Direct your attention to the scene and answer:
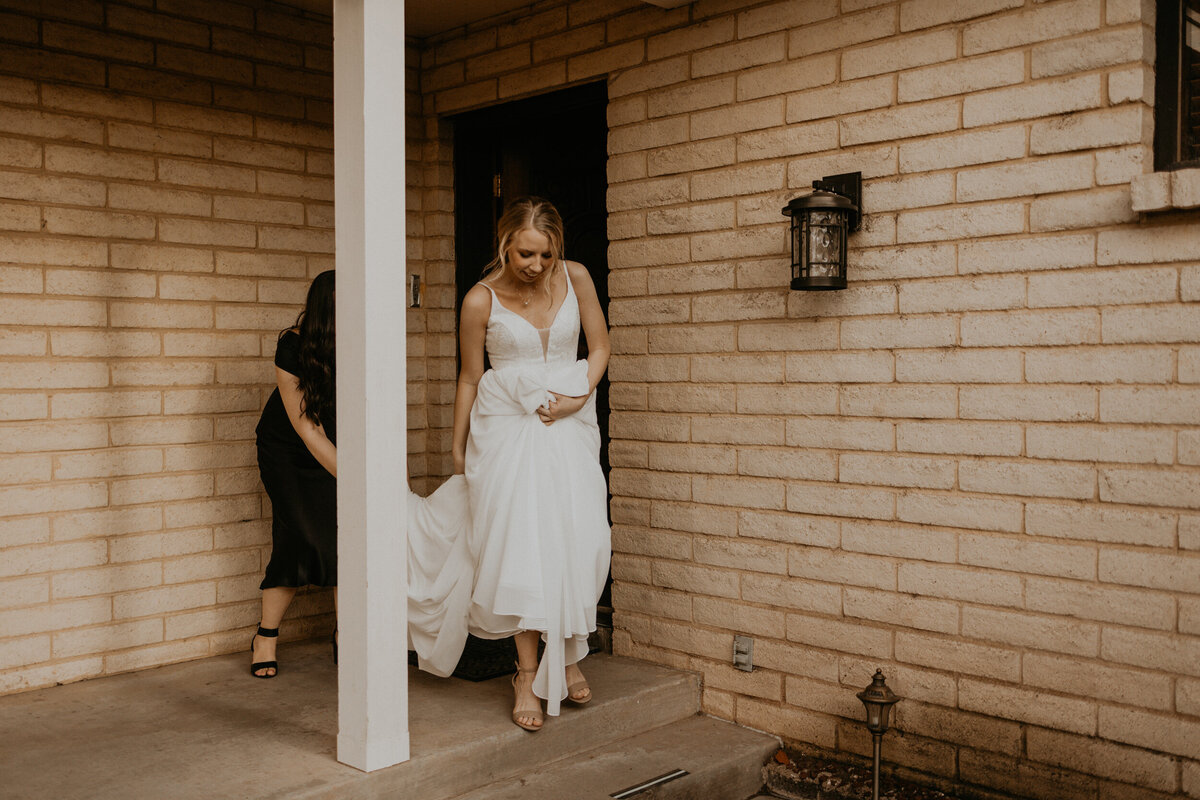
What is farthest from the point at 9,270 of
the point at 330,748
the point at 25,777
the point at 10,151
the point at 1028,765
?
the point at 1028,765

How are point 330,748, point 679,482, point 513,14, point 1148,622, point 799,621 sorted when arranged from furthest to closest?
point 513,14 < point 679,482 < point 799,621 < point 330,748 < point 1148,622

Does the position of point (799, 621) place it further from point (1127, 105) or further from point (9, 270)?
point (9, 270)

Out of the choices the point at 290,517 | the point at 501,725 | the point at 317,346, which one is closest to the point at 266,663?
the point at 290,517

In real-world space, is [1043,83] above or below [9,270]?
above

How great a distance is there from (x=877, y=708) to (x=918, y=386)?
111cm

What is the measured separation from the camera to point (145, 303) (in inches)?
171

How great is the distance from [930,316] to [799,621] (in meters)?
1.25

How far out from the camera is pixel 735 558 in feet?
13.5

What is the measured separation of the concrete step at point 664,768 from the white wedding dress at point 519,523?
25cm

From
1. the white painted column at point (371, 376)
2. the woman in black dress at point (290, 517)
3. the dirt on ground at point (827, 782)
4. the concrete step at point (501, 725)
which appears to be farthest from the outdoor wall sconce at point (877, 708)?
the woman in black dress at point (290, 517)

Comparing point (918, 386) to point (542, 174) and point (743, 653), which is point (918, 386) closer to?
point (743, 653)

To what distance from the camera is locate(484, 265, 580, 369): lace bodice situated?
12.2ft

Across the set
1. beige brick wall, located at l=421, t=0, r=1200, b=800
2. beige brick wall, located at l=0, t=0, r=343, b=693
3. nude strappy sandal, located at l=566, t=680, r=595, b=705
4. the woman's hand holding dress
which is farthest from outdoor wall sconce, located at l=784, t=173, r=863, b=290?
beige brick wall, located at l=0, t=0, r=343, b=693

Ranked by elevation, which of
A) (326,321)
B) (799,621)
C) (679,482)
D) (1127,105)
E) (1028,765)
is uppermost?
(1127,105)
